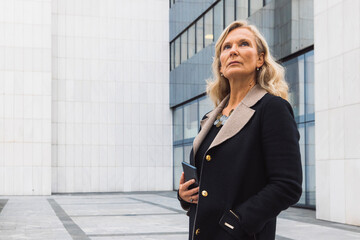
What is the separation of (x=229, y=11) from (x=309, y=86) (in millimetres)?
6645

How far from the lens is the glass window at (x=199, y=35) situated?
24203 millimetres

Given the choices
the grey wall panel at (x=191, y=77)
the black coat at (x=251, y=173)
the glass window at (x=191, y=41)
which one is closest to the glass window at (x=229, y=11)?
the grey wall panel at (x=191, y=77)

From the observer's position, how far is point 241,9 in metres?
19.6

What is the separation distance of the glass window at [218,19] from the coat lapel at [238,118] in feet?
65.5

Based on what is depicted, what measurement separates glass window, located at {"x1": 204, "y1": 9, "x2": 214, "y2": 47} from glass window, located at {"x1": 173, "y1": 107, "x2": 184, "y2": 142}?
4.95 metres

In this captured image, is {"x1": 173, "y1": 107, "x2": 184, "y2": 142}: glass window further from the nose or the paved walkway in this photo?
the nose

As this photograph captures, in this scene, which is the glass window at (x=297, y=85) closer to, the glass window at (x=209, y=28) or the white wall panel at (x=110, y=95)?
the glass window at (x=209, y=28)

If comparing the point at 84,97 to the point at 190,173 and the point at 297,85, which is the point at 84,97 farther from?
the point at 190,173

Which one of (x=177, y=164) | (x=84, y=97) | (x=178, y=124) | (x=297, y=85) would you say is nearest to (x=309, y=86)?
(x=297, y=85)

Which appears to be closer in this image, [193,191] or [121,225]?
[193,191]

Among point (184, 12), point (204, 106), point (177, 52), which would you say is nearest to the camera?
point (204, 106)

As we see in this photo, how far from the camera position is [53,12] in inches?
1054

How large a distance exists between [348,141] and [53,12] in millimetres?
18781

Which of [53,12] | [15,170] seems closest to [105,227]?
[15,170]
